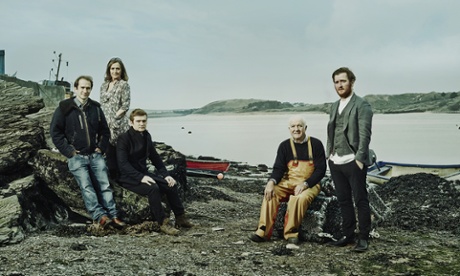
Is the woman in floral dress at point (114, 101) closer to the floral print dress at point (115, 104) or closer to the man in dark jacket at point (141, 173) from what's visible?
the floral print dress at point (115, 104)

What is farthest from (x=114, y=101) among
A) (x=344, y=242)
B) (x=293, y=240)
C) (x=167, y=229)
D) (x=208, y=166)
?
(x=208, y=166)

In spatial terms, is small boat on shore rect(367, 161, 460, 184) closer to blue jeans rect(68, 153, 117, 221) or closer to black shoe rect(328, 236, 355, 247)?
black shoe rect(328, 236, 355, 247)

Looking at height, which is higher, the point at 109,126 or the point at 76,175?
the point at 109,126

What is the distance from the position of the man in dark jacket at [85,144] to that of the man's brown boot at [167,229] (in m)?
0.70

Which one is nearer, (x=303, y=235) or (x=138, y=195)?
(x=303, y=235)

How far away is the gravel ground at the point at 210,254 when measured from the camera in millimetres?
6371

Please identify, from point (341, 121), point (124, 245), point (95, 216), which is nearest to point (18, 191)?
point (95, 216)

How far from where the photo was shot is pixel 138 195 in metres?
8.70

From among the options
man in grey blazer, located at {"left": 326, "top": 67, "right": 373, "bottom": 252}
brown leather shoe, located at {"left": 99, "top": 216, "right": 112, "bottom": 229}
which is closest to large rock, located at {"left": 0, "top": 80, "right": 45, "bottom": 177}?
brown leather shoe, located at {"left": 99, "top": 216, "right": 112, "bottom": 229}

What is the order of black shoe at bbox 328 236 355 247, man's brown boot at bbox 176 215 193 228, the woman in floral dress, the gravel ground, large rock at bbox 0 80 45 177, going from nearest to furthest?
the gravel ground, black shoe at bbox 328 236 355 247, man's brown boot at bbox 176 215 193 228, the woman in floral dress, large rock at bbox 0 80 45 177

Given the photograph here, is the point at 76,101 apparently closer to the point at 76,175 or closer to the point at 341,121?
the point at 76,175

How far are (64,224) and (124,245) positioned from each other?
194cm

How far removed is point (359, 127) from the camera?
6723 mm

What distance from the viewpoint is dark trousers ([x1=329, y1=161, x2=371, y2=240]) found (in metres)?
6.87
